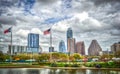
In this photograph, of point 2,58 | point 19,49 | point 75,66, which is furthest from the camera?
point 19,49

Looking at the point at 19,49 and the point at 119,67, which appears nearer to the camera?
the point at 119,67

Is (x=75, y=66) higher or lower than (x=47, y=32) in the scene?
lower

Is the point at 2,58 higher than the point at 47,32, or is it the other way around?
the point at 47,32

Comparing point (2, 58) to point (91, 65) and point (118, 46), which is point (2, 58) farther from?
point (118, 46)

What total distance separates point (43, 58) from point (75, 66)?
35.9m

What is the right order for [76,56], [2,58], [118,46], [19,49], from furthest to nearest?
1. [19,49]
2. [118,46]
3. [76,56]
4. [2,58]

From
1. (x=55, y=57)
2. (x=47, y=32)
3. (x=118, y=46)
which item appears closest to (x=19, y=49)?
(x=118, y=46)

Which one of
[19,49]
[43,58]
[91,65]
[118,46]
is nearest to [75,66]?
[91,65]

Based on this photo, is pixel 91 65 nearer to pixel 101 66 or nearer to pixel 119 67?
pixel 101 66

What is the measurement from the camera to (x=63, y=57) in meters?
86.6

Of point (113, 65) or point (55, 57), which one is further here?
point (55, 57)

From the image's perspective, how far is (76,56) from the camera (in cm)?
9106

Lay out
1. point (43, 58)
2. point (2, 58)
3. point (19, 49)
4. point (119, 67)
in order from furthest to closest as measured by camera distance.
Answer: point (19, 49), point (2, 58), point (43, 58), point (119, 67)

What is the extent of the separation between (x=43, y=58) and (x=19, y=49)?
123721 mm
